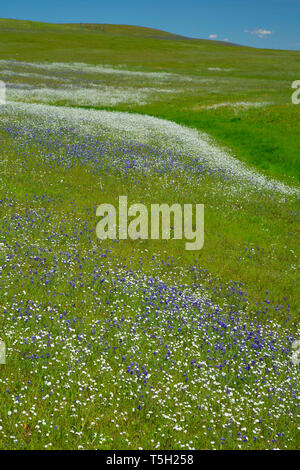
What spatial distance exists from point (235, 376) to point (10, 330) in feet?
15.6

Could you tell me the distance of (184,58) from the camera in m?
110

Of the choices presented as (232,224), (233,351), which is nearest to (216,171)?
(232,224)
